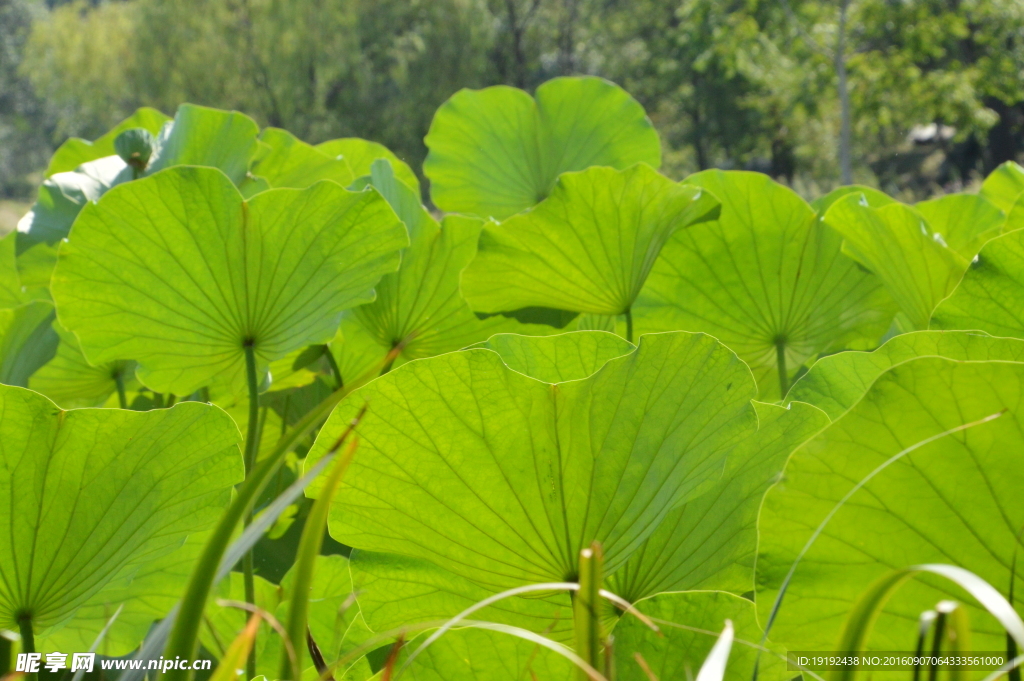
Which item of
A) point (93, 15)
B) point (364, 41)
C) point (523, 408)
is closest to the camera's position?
point (523, 408)

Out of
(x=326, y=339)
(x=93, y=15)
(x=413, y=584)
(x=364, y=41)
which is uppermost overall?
(x=93, y=15)

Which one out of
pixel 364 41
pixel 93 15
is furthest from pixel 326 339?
pixel 93 15

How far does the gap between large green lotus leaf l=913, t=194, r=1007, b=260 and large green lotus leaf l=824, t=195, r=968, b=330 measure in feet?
0.38

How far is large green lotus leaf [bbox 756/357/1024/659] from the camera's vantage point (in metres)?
0.23

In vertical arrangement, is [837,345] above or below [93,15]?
below

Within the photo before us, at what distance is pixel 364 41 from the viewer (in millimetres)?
14312

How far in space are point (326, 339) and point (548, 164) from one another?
0.38 metres

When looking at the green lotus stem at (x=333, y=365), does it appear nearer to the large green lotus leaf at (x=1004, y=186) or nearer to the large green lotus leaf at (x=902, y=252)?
the large green lotus leaf at (x=902, y=252)

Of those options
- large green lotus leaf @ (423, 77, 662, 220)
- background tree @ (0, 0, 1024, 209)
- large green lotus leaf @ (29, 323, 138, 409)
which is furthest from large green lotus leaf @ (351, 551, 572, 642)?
background tree @ (0, 0, 1024, 209)

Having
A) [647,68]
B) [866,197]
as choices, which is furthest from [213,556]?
[647,68]

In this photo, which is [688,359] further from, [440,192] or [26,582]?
[440,192]

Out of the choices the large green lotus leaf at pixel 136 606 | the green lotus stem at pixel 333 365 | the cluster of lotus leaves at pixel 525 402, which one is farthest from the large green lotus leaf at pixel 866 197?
the large green lotus leaf at pixel 136 606

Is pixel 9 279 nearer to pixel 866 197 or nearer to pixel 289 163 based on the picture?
pixel 289 163

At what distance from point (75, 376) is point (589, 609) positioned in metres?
0.53
